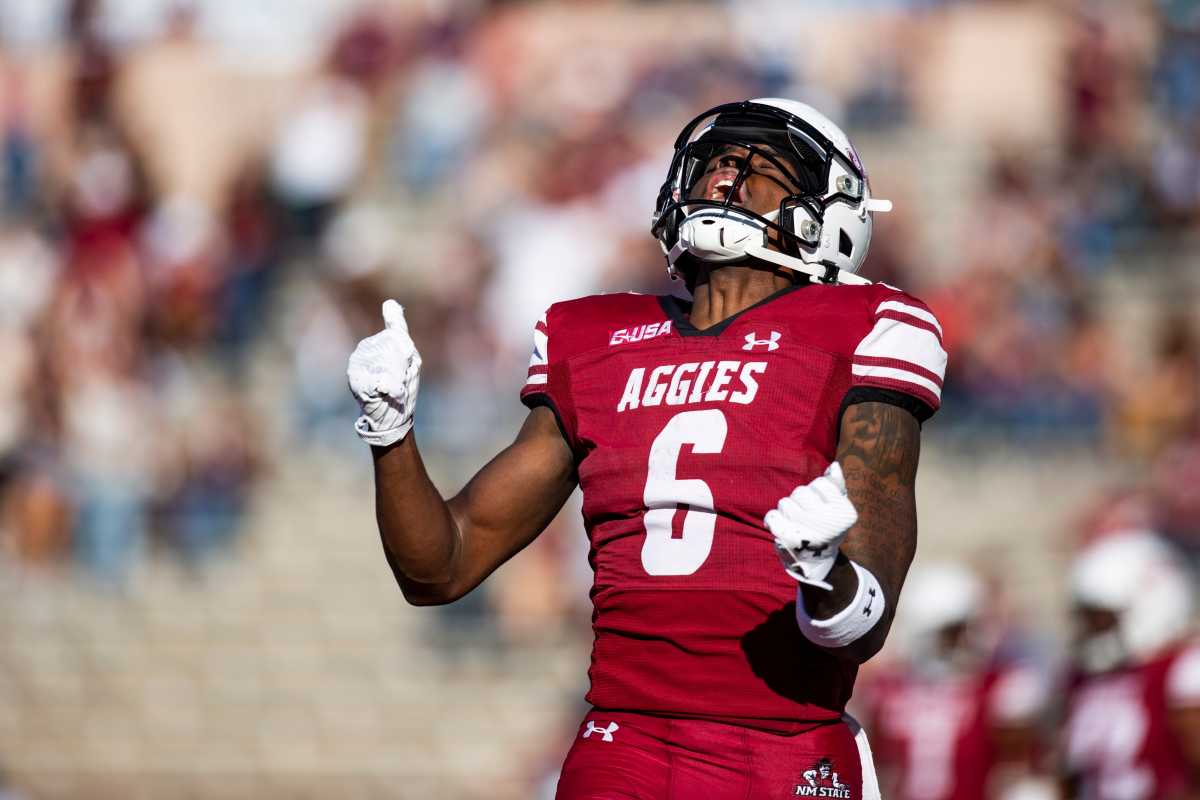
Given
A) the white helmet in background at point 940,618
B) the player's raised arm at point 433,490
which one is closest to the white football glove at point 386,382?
the player's raised arm at point 433,490

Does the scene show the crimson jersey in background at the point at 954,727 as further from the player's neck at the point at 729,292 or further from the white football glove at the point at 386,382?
the white football glove at the point at 386,382

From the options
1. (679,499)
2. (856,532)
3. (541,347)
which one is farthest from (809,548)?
(541,347)

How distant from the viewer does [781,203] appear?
379 centimetres

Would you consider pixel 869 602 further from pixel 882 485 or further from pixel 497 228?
pixel 497 228

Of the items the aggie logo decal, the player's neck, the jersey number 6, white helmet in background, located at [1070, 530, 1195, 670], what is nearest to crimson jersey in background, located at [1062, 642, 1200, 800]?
white helmet in background, located at [1070, 530, 1195, 670]

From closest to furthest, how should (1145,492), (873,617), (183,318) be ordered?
(873,617)
(1145,492)
(183,318)

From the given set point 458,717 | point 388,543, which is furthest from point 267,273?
point 388,543

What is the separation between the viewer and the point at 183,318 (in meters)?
12.3

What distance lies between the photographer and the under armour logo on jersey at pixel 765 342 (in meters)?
3.60

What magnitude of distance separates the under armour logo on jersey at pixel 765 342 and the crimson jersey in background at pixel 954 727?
4818 mm

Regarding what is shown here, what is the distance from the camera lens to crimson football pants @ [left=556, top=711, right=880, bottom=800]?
335 centimetres

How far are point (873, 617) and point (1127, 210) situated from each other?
9.48 meters

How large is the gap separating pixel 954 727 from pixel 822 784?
16.1ft

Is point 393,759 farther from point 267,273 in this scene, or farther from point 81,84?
point 81,84
